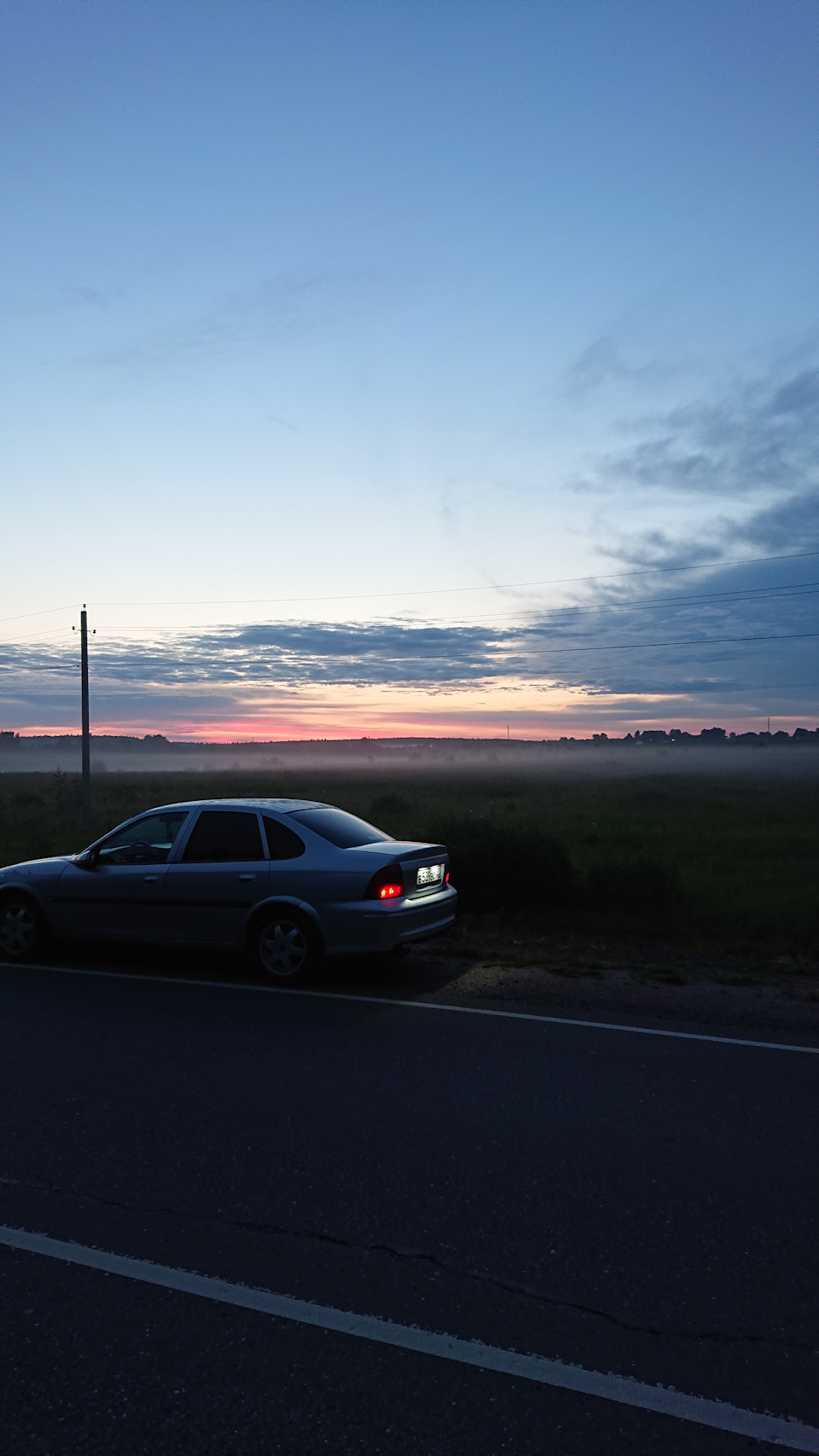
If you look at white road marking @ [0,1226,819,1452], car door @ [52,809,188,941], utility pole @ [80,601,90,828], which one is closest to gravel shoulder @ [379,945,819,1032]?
car door @ [52,809,188,941]

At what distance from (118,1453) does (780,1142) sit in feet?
11.5

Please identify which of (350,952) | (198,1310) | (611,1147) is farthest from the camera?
(350,952)

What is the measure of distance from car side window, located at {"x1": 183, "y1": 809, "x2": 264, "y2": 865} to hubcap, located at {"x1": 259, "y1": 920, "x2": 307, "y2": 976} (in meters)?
0.67

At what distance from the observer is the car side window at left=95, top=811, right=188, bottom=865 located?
927cm

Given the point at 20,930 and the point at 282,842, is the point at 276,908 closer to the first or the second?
the point at 282,842

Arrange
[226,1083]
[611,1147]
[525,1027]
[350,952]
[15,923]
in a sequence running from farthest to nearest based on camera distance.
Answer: [15,923] → [350,952] → [525,1027] → [226,1083] → [611,1147]

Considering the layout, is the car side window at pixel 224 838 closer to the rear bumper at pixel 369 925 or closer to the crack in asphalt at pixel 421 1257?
the rear bumper at pixel 369 925

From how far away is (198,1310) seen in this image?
3.38 m

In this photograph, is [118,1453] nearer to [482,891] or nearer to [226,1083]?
[226,1083]

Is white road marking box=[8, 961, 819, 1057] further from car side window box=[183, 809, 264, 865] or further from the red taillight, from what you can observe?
car side window box=[183, 809, 264, 865]

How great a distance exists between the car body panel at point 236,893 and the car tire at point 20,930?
5.6 inches

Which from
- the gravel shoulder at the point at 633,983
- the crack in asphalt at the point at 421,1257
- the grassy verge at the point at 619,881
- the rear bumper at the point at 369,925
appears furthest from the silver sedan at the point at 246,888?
the crack in asphalt at the point at 421,1257

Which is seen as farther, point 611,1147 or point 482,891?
point 482,891

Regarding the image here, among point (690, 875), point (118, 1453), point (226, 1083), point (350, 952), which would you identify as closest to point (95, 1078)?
point (226, 1083)
